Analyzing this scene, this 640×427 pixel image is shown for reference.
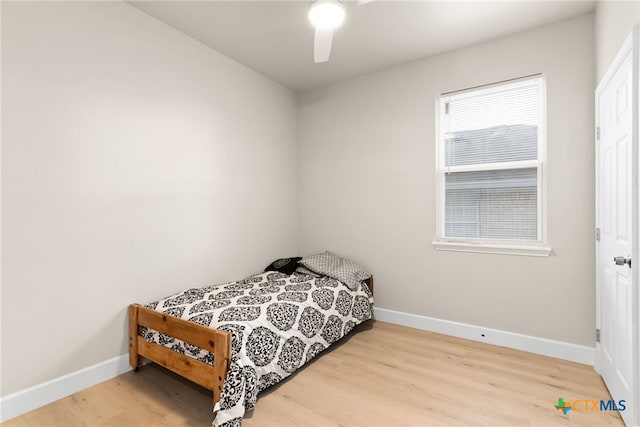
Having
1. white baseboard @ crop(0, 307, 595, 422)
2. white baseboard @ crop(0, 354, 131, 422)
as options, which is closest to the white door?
white baseboard @ crop(0, 307, 595, 422)

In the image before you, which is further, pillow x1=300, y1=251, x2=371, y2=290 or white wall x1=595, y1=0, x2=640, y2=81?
pillow x1=300, y1=251, x2=371, y2=290

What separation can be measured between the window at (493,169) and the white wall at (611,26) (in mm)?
419

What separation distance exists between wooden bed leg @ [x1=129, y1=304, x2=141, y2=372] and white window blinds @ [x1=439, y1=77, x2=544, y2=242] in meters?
2.65

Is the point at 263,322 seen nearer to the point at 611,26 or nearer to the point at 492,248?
the point at 492,248

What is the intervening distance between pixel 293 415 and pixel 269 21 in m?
2.72

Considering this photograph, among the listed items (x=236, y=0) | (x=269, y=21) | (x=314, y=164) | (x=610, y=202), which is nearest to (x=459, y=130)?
(x=610, y=202)

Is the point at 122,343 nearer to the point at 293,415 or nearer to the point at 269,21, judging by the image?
the point at 293,415

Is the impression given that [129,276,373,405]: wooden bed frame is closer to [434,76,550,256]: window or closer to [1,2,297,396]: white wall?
[1,2,297,396]: white wall

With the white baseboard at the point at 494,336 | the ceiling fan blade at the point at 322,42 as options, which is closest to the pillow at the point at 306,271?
the white baseboard at the point at 494,336

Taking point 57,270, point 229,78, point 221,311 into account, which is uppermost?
point 229,78

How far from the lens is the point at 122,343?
2.32 metres

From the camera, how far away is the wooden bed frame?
1.80 m

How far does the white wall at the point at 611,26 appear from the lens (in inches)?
64.4

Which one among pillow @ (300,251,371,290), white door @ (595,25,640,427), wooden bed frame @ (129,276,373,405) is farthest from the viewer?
pillow @ (300,251,371,290)
